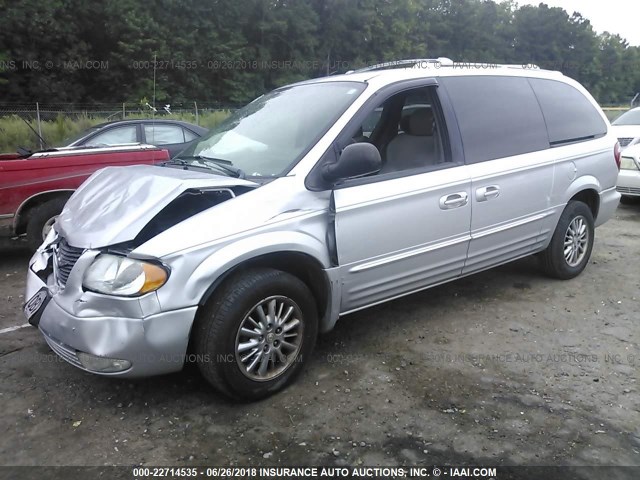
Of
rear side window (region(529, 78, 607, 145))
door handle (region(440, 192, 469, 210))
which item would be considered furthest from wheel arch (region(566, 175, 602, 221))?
door handle (region(440, 192, 469, 210))

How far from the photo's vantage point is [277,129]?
3.79 metres

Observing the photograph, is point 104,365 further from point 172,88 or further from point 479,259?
point 172,88

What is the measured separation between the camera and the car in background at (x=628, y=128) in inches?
373

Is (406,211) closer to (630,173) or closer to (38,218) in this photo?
(38,218)

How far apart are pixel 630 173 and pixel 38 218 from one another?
8473mm

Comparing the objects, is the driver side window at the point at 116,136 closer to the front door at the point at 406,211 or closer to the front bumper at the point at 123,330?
the front door at the point at 406,211

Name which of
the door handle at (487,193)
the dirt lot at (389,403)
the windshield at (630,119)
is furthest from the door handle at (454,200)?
the windshield at (630,119)

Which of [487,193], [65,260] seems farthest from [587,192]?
[65,260]

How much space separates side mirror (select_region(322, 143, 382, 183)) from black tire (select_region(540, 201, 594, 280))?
8.10ft

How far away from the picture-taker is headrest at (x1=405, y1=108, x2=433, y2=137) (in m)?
4.17

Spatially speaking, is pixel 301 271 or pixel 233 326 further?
pixel 301 271

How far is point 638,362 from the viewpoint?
12.0ft

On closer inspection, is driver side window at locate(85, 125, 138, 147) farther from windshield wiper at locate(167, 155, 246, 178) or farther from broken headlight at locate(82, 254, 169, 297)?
broken headlight at locate(82, 254, 169, 297)

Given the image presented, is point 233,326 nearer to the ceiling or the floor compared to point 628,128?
nearer to the floor
